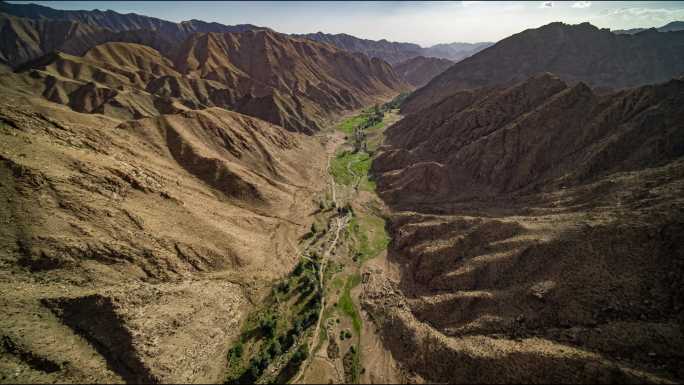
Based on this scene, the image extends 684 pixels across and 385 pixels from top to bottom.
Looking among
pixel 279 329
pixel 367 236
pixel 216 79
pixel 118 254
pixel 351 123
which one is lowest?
pixel 279 329

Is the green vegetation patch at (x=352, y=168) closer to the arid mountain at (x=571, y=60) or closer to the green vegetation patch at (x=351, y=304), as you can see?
the green vegetation patch at (x=351, y=304)

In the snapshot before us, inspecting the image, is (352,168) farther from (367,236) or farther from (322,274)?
(322,274)

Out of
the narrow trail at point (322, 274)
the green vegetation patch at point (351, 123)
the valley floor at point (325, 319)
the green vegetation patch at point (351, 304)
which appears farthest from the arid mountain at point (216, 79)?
the green vegetation patch at point (351, 304)

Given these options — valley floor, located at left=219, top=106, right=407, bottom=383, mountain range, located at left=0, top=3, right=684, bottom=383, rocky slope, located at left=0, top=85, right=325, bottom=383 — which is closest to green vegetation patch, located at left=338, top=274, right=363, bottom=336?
valley floor, located at left=219, top=106, right=407, bottom=383

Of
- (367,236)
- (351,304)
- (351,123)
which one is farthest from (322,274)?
(351,123)

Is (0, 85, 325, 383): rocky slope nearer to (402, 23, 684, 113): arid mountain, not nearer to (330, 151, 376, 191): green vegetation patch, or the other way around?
(330, 151, 376, 191): green vegetation patch
